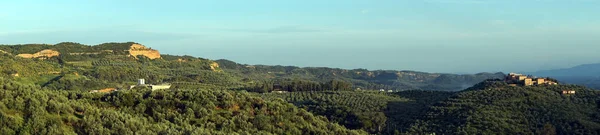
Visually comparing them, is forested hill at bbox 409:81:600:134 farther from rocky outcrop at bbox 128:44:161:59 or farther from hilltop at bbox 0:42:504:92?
rocky outcrop at bbox 128:44:161:59

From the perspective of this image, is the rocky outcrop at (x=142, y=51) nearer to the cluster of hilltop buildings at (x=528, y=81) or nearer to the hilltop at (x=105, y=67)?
A: the hilltop at (x=105, y=67)

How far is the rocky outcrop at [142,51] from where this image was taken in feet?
375

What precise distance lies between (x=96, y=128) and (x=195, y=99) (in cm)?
977

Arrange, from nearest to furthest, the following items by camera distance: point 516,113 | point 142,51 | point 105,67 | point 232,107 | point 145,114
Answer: point 145,114, point 232,107, point 516,113, point 105,67, point 142,51

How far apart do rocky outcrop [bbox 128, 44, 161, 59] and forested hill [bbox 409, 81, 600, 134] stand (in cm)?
7232

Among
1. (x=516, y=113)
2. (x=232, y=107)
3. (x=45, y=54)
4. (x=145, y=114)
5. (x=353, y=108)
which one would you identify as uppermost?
(x=45, y=54)

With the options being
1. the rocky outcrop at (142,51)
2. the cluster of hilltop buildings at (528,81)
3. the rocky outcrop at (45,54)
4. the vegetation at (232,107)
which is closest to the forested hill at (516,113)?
the vegetation at (232,107)

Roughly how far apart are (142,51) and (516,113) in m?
82.8

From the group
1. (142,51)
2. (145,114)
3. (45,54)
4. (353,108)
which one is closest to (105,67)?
(45,54)

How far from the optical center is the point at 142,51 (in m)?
117

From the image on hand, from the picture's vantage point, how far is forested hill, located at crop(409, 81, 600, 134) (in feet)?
151

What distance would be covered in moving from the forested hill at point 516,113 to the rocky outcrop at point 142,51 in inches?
2847

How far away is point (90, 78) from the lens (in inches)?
3007

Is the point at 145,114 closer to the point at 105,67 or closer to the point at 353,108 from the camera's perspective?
the point at 353,108
